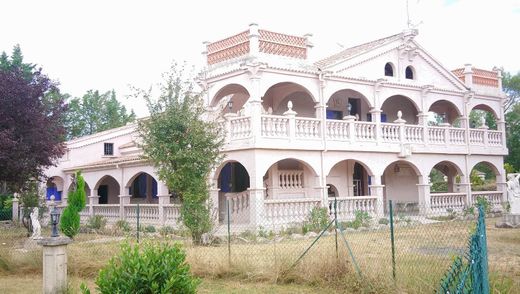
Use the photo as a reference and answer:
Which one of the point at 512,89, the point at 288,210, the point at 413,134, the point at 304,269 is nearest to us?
the point at 304,269

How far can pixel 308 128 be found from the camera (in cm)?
1809

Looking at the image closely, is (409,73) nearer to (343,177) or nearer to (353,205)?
(343,177)

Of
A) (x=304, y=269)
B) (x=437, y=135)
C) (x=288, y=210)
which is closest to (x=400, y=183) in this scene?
(x=437, y=135)

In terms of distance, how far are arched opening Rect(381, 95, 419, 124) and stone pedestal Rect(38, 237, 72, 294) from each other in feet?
57.9

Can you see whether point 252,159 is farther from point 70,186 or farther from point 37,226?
point 70,186

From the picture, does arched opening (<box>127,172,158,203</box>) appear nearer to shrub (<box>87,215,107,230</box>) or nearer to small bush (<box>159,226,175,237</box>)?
shrub (<box>87,215,107,230</box>)

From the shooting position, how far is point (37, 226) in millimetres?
16547

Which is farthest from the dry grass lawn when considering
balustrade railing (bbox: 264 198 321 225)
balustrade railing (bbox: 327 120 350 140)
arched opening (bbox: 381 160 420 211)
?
arched opening (bbox: 381 160 420 211)

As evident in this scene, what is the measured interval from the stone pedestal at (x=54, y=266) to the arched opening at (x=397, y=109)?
17661mm

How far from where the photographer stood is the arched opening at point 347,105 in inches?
856

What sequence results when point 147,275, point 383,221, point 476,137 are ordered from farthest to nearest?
1. point 476,137
2. point 383,221
3. point 147,275

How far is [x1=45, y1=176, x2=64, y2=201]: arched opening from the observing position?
91.8ft

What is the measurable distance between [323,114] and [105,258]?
10.3 meters

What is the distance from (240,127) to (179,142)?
3.25 meters
